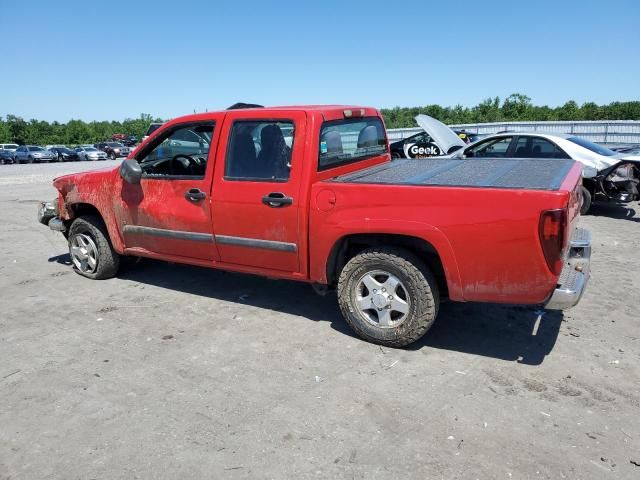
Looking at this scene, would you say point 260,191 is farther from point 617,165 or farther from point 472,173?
point 617,165

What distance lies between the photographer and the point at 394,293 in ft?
12.9

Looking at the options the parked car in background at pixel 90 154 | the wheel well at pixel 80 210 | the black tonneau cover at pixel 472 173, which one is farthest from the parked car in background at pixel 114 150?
the black tonneau cover at pixel 472 173

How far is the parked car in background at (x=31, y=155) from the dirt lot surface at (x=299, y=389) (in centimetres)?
3728

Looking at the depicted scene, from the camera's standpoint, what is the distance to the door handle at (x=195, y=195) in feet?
15.1

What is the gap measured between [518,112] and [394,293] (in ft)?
123

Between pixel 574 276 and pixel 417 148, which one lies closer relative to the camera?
pixel 574 276

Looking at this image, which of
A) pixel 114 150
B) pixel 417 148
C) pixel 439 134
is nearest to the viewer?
pixel 439 134

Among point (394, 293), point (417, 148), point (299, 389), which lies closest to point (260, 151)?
point (394, 293)

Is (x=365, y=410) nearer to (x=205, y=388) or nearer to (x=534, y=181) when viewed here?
A: (x=205, y=388)

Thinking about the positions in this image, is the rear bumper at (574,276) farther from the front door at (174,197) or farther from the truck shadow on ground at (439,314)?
the front door at (174,197)

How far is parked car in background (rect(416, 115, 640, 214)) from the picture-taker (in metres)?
8.53

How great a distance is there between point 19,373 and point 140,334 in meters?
0.94

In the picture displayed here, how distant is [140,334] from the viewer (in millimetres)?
4395

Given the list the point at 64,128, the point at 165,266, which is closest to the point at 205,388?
the point at 165,266
